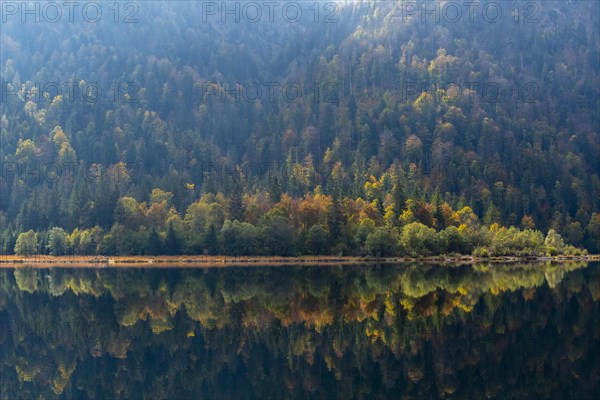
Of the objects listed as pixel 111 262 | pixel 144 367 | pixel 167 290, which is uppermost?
pixel 144 367

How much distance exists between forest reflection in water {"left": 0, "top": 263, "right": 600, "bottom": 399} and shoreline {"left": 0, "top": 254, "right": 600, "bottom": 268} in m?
47.9

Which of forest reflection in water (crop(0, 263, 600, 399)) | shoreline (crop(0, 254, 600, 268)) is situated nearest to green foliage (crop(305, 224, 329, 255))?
shoreline (crop(0, 254, 600, 268))

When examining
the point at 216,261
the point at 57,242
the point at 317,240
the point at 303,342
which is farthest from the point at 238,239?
the point at 303,342

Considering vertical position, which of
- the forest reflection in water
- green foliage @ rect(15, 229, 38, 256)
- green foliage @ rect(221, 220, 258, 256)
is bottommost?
green foliage @ rect(15, 229, 38, 256)

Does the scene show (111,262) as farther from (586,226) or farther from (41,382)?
(586,226)

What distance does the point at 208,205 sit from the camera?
489 feet

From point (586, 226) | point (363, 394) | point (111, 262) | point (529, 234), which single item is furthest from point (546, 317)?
point (586, 226)

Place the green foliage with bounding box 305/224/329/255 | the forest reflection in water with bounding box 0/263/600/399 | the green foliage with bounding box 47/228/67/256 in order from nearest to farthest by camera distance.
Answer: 1. the forest reflection in water with bounding box 0/263/600/399
2. the green foliage with bounding box 305/224/329/255
3. the green foliage with bounding box 47/228/67/256

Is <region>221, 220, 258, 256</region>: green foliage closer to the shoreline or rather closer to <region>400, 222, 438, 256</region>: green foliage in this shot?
the shoreline

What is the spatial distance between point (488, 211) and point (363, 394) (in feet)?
477

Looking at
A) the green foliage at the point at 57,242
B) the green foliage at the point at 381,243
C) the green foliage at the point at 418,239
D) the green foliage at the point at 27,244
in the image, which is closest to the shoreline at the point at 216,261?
the green foliage at the point at 381,243

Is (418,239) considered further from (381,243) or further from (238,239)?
(238,239)

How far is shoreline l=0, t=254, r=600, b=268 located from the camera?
123m

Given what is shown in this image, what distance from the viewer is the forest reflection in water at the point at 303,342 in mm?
33781
